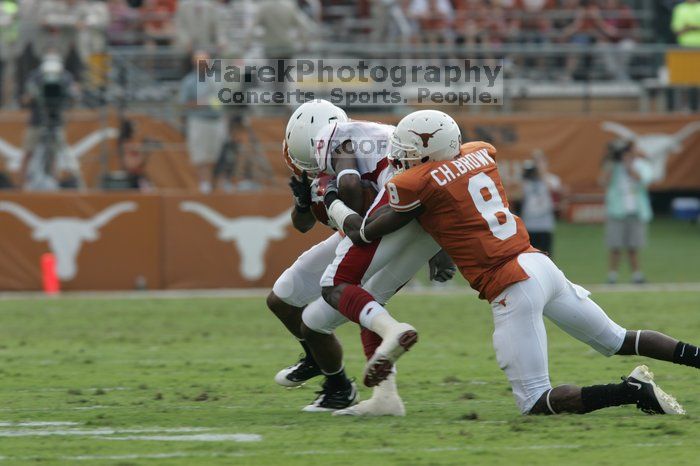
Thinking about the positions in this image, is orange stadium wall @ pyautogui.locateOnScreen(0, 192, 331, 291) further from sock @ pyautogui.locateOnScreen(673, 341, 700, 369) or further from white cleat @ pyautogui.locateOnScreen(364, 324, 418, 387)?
white cleat @ pyautogui.locateOnScreen(364, 324, 418, 387)

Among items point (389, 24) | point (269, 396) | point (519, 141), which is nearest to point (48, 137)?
point (389, 24)

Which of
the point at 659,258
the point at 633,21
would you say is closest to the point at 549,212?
the point at 659,258

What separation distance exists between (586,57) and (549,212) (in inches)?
244

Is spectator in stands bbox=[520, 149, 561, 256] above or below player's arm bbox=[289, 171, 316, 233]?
below

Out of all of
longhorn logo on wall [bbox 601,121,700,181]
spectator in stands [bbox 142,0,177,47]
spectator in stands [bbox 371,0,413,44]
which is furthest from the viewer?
spectator in stands [bbox 371,0,413,44]

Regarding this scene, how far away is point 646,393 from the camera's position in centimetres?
593

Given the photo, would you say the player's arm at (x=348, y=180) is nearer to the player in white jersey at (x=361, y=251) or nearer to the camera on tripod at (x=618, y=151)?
the player in white jersey at (x=361, y=251)

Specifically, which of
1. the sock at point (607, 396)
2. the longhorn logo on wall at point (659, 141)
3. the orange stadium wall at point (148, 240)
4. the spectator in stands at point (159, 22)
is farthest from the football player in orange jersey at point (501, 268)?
the longhorn logo on wall at point (659, 141)

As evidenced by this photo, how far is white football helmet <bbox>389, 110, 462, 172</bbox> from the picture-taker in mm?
6086

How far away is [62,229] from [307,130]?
791 centimetres

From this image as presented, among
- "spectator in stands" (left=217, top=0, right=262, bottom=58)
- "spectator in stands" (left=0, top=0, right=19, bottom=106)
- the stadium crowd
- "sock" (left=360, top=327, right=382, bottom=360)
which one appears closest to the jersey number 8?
"sock" (left=360, top=327, right=382, bottom=360)

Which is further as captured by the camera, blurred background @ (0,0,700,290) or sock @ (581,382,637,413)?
blurred background @ (0,0,700,290)

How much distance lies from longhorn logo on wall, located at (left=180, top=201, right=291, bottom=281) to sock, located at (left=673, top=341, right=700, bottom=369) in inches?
327

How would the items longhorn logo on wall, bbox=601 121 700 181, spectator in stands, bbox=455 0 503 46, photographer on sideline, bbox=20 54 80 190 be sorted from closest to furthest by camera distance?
photographer on sideline, bbox=20 54 80 190
longhorn logo on wall, bbox=601 121 700 181
spectator in stands, bbox=455 0 503 46
